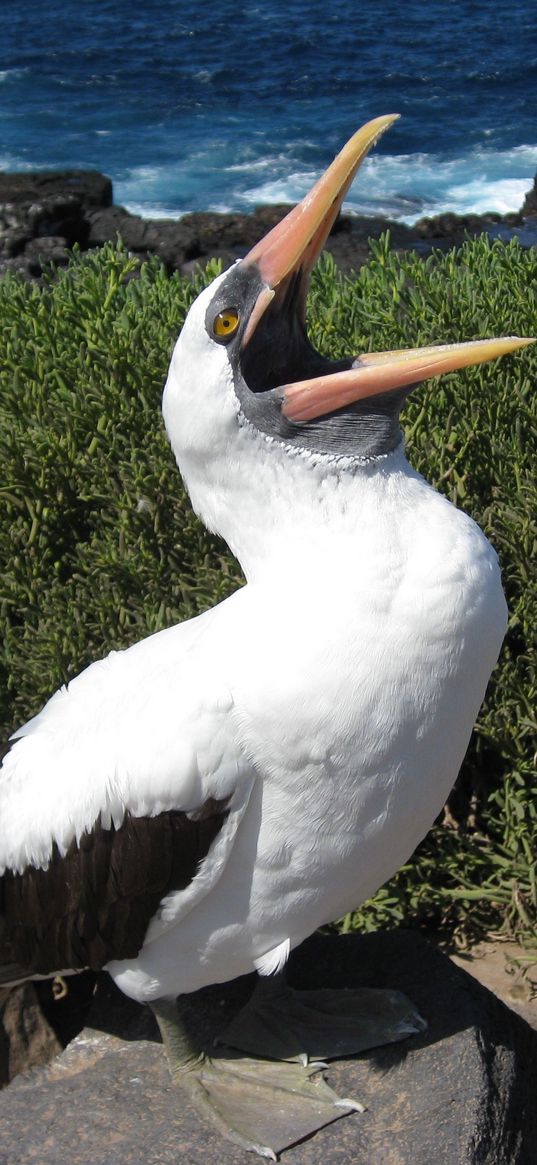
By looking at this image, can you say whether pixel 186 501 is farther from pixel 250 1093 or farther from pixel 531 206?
pixel 531 206

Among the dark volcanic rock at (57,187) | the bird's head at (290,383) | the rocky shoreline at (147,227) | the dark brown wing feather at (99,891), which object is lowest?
the rocky shoreline at (147,227)

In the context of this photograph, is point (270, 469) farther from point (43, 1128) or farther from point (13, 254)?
point (13, 254)

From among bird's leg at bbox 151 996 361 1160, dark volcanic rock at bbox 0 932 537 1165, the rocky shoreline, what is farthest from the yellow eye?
the rocky shoreline

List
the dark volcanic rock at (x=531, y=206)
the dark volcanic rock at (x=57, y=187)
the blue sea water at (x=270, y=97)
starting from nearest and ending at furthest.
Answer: the dark volcanic rock at (x=531, y=206) < the dark volcanic rock at (x=57, y=187) < the blue sea water at (x=270, y=97)

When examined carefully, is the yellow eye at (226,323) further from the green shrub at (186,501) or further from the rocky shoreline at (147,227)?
the rocky shoreline at (147,227)

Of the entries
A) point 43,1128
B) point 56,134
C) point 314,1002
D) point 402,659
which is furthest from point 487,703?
point 56,134

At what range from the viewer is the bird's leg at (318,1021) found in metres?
3.35

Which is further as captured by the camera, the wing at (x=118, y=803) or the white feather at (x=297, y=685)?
the wing at (x=118, y=803)

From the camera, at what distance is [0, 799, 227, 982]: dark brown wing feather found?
2838 millimetres

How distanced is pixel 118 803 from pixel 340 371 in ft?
3.58

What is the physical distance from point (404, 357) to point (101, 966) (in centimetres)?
169

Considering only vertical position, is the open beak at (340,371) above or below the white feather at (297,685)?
above

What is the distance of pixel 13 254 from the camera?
715 inches

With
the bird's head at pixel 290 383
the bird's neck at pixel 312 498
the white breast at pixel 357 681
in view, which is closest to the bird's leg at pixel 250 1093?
the white breast at pixel 357 681
